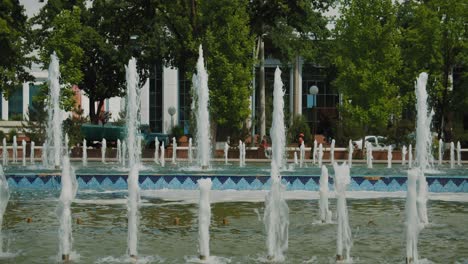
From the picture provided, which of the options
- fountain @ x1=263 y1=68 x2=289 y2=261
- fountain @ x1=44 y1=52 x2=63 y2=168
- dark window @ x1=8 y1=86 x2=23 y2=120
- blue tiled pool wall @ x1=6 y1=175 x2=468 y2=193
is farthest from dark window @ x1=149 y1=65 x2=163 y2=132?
fountain @ x1=263 y1=68 x2=289 y2=261

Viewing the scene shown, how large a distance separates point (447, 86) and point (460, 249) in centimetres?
3290

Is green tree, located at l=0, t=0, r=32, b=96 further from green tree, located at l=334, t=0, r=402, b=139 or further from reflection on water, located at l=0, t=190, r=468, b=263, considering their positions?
reflection on water, located at l=0, t=190, r=468, b=263

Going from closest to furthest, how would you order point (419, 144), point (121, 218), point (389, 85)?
1. point (121, 218)
2. point (419, 144)
3. point (389, 85)

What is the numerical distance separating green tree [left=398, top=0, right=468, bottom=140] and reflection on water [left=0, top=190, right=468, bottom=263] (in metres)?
23.7

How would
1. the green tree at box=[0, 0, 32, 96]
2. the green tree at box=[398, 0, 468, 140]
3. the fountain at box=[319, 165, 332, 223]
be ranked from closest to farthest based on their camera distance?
1. the fountain at box=[319, 165, 332, 223]
2. the green tree at box=[398, 0, 468, 140]
3. the green tree at box=[0, 0, 32, 96]

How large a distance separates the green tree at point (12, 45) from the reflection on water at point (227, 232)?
A: 25.9 meters

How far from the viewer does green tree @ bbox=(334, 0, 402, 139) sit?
138 feet

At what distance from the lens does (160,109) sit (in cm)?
7438

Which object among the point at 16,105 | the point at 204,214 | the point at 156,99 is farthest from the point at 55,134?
the point at 16,105

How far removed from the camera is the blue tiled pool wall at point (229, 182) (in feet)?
77.5

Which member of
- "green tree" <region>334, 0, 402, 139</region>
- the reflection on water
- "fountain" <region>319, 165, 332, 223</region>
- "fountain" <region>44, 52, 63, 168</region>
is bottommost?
the reflection on water

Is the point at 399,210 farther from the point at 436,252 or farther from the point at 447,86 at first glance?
the point at 447,86

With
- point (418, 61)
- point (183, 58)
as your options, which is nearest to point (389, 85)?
point (418, 61)

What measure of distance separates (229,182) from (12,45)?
2875 cm
